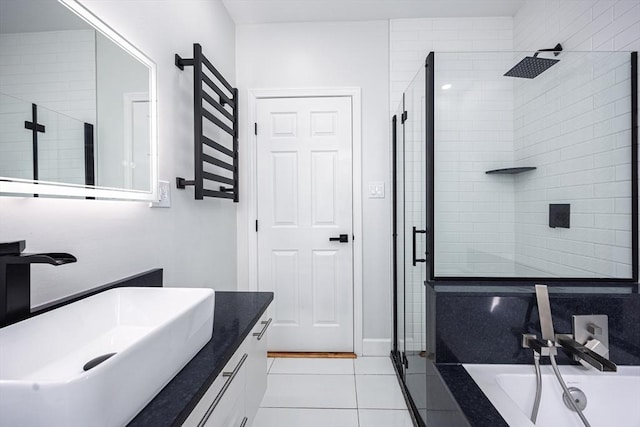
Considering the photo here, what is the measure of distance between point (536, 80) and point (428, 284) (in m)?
1.10

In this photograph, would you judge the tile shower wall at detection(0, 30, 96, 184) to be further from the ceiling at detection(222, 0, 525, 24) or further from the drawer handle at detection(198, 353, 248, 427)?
the ceiling at detection(222, 0, 525, 24)

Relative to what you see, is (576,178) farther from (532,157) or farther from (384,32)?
(384,32)

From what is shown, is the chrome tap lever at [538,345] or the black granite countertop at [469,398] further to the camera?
the chrome tap lever at [538,345]

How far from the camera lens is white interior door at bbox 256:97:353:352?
2.62m

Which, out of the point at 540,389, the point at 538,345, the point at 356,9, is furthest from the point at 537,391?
the point at 356,9

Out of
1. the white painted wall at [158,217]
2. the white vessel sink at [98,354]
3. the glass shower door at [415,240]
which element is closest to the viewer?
the white vessel sink at [98,354]

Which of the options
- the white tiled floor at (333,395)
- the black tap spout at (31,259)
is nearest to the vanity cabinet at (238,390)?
the black tap spout at (31,259)

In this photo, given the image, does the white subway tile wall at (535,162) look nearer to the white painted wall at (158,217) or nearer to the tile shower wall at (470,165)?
the tile shower wall at (470,165)

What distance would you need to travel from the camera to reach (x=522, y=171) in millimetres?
1545

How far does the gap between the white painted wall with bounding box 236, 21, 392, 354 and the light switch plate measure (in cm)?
3

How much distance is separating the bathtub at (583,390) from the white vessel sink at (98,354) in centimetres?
112

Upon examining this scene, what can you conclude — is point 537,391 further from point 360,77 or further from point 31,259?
point 360,77

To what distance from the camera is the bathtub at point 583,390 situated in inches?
49.1

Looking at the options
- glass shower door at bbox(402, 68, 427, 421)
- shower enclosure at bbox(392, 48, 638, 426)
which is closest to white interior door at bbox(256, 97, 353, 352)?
glass shower door at bbox(402, 68, 427, 421)
